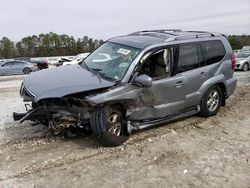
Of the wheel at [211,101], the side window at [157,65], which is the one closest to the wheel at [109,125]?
the side window at [157,65]

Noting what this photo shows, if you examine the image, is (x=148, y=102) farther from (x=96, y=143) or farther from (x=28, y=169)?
(x=28, y=169)

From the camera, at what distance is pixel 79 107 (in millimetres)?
5355

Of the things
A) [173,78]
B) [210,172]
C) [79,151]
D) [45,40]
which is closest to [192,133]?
[173,78]

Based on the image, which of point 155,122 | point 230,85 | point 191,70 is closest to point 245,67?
point 230,85

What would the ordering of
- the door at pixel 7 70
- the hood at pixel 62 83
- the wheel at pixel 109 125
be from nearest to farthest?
the hood at pixel 62 83 → the wheel at pixel 109 125 → the door at pixel 7 70

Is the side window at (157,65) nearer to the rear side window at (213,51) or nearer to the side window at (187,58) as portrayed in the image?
the side window at (187,58)

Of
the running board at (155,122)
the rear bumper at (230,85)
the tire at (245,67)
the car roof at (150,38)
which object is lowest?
the tire at (245,67)

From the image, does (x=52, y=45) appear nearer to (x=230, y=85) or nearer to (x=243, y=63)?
(x=243, y=63)

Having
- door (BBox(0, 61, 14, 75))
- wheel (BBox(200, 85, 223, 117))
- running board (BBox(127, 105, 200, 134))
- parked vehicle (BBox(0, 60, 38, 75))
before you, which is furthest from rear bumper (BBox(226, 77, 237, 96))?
door (BBox(0, 61, 14, 75))

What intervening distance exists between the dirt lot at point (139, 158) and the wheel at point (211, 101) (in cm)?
28

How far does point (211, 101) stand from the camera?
7.28 m

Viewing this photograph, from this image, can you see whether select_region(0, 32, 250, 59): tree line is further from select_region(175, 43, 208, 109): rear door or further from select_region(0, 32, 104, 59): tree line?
select_region(175, 43, 208, 109): rear door

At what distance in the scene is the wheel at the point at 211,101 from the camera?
7.05 meters

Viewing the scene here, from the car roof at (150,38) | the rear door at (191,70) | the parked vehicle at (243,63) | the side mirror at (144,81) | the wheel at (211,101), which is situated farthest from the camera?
the parked vehicle at (243,63)
